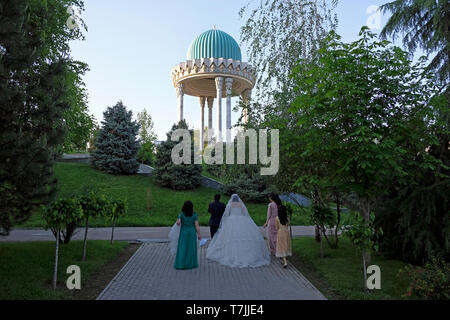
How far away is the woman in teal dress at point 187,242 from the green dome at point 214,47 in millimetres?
24627

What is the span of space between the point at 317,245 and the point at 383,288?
16.7 ft

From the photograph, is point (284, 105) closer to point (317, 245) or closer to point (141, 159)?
point (317, 245)

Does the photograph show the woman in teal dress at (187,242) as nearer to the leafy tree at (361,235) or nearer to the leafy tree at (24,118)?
the leafy tree at (24,118)

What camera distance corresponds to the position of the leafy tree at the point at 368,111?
24.3 ft

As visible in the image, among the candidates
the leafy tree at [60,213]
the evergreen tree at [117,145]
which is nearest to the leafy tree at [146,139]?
the evergreen tree at [117,145]

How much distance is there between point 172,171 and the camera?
26.6m

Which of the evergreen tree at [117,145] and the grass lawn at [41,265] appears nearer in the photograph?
the grass lawn at [41,265]

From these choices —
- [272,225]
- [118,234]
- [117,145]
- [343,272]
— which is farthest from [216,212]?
[117,145]

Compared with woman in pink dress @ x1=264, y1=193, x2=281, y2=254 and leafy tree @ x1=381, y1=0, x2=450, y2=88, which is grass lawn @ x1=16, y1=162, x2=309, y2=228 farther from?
leafy tree @ x1=381, y1=0, x2=450, y2=88

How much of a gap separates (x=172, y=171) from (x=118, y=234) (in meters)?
11.7

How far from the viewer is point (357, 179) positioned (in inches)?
321

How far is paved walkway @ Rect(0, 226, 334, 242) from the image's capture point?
14.0 m

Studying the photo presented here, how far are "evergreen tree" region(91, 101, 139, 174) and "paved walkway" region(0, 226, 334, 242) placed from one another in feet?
43.9

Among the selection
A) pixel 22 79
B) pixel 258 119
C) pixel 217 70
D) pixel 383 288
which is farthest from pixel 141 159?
pixel 383 288
